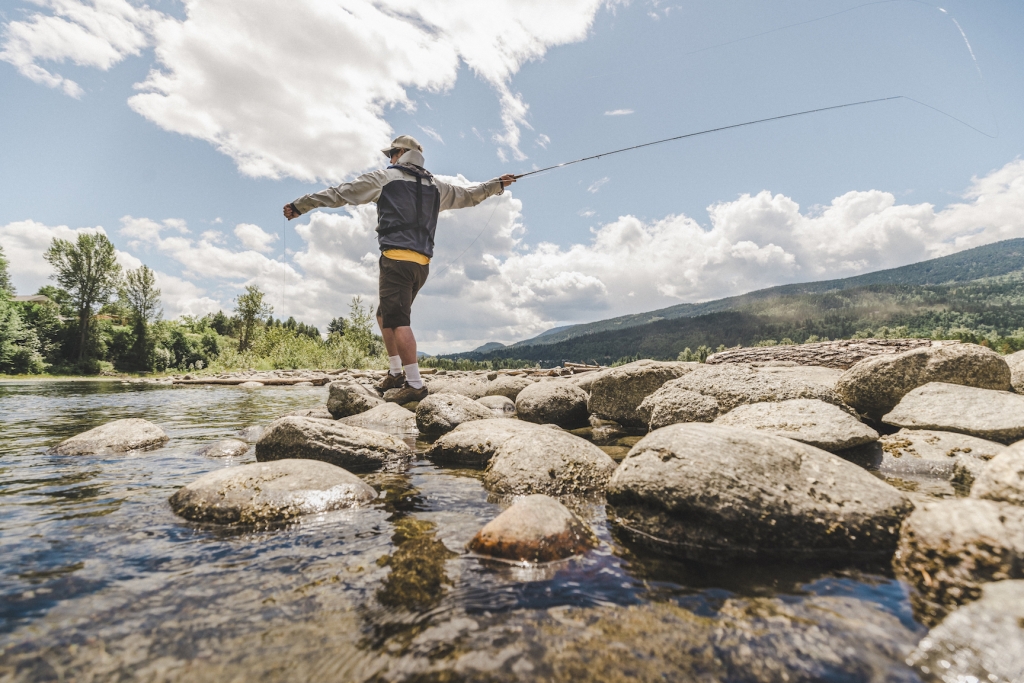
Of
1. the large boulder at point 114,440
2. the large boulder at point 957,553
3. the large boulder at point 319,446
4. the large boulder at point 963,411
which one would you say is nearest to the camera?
the large boulder at point 957,553

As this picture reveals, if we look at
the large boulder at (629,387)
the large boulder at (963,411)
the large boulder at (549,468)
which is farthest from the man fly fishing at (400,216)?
the large boulder at (963,411)

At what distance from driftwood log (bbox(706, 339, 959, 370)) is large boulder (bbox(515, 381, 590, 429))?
12.9 meters

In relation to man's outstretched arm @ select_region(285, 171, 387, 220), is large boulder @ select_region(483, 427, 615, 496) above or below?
below

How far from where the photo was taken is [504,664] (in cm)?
176

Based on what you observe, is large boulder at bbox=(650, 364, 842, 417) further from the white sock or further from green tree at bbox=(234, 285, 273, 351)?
green tree at bbox=(234, 285, 273, 351)

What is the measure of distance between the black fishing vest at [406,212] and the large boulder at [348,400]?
3646mm

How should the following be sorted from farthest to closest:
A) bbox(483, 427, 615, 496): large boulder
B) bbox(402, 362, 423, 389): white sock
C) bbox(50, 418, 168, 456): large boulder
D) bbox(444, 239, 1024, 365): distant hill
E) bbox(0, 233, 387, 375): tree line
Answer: bbox(444, 239, 1024, 365): distant hill, bbox(0, 233, 387, 375): tree line, bbox(402, 362, 423, 389): white sock, bbox(50, 418, 168, 456): large boulder, bbox(483, 427, 615, 496): large boulder

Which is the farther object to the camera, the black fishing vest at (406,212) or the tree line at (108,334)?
the tree line at (108,334)

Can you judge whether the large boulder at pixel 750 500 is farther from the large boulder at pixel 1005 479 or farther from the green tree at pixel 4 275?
the green tree at pixel 4 275

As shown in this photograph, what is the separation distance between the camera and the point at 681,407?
560 cm

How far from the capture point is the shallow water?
1714 millimetres

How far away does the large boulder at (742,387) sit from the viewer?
5.40m

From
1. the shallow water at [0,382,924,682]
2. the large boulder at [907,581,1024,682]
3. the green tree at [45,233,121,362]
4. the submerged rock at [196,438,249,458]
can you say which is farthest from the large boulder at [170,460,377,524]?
the green tree at [45,233,121,362]

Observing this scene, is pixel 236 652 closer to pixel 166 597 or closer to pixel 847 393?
pixel 166 597
